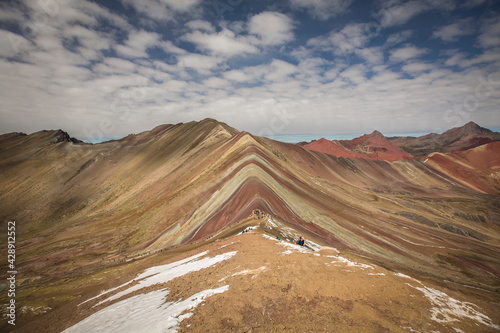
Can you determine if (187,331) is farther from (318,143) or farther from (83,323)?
(318,143)

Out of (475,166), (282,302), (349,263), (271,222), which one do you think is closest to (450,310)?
(349,263)

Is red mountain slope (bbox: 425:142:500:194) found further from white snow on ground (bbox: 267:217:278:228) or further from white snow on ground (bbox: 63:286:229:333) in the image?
white snow on ground (bbox: 63:286:229:333)

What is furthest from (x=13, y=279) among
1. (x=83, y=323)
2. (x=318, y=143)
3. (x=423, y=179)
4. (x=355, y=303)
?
(x=318, y=143)

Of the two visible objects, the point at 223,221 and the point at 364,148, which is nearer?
the point at 223,221

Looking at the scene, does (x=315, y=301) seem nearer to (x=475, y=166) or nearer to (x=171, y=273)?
(x=171, y=273)

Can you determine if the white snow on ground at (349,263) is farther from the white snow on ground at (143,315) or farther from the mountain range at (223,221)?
the white snow on ground at (143,315)

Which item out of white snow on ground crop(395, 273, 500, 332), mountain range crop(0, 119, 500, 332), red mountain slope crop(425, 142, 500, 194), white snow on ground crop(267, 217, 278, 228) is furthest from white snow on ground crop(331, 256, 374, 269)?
red mountain slope crop(425, 142, 500, 194)
